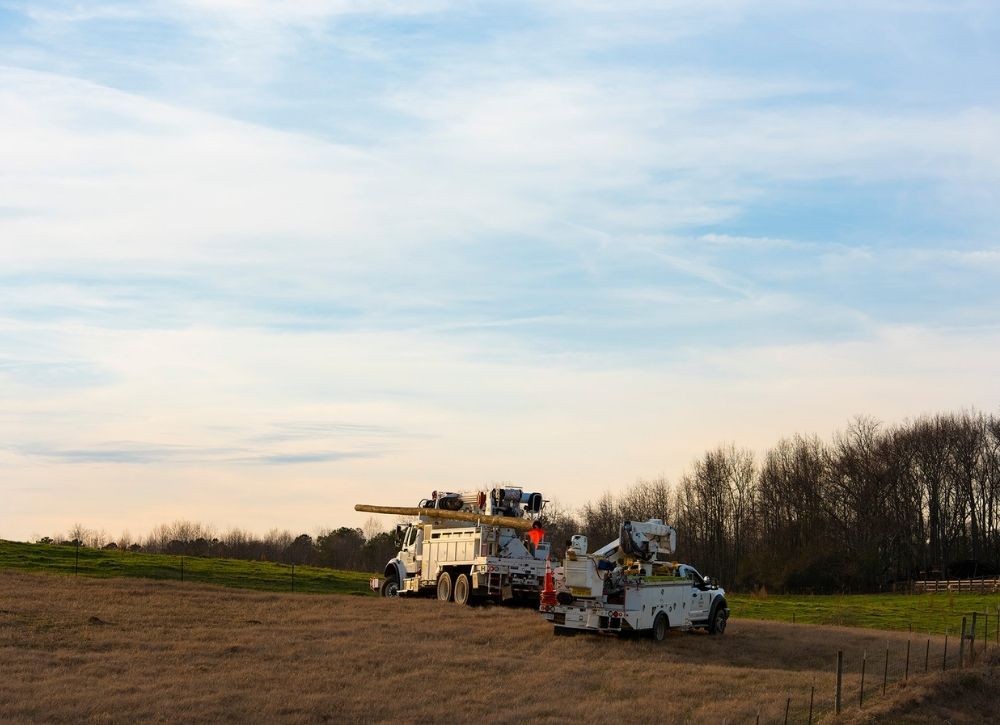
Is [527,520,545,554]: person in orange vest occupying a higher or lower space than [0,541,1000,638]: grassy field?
higher

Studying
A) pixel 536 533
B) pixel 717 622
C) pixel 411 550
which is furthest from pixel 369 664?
pixel 411 550

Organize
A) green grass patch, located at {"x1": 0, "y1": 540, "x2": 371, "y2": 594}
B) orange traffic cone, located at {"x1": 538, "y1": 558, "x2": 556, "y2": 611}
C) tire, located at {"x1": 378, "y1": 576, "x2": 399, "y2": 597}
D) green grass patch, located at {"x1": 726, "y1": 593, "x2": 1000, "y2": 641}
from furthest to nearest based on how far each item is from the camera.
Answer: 1. green grass patch, located at {"x1": 0, "y1": 540, "x2": 371, "y2": 594}
2. green grass patch, located at {"x1": 726, "y1": 593, "x2": 1000, "y2": 641}
3. tire, located at {"x1": 378, "y1": 576, "x2": 399, "y2": 597}
4. orange traffic cone, located at {"x1": 538, "y1": 558, "x2": 556, "y2": 611}

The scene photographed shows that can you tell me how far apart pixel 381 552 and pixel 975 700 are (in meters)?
62.8

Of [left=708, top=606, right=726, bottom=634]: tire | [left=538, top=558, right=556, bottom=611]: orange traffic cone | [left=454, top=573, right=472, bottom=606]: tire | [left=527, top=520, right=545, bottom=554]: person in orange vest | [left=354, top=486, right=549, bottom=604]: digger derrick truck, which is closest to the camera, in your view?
[left=538, top=558, right=556, bottom=611]: orange traffic cone

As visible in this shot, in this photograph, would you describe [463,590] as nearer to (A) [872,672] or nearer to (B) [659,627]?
(B) [659,627]

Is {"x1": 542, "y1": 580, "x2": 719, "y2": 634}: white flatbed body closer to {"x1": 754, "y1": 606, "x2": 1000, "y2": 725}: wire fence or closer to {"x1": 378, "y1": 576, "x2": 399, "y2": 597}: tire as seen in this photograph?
{"x1": 754, "y1": 606, "x2": 1000, "y2": 725}: wire fence

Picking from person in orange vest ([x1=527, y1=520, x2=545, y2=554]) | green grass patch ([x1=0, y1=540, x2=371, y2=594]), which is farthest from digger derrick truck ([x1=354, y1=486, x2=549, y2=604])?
green grass patch ([x1=0, y1=540, x2=371, y2=594])

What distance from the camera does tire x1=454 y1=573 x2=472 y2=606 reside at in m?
40.6

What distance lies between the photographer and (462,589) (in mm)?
40875

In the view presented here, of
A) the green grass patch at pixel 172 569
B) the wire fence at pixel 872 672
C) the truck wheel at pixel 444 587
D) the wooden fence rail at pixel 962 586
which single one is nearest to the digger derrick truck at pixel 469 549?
the truck wheel at pixel 444 587

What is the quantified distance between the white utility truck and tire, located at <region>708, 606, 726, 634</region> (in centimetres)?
49

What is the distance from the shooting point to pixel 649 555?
35344 millimetres

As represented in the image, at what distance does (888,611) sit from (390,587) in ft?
75.1

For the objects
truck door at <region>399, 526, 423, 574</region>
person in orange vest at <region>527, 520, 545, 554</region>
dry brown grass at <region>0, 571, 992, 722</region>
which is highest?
person in orange vest at <region>527, 520, 545, 554</region>
